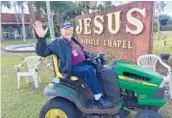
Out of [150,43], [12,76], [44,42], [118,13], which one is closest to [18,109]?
[44,42]

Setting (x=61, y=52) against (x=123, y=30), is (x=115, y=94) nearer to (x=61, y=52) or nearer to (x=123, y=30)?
(x=61, y=52)

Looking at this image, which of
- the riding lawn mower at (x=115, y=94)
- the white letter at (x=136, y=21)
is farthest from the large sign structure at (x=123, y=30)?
the riding lawn mower at (x=115, y=94)

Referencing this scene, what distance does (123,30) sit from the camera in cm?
723

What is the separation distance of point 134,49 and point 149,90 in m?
4.00

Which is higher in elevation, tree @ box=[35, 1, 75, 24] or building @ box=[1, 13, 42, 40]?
tree @ box=[35, 1, 75, 24]

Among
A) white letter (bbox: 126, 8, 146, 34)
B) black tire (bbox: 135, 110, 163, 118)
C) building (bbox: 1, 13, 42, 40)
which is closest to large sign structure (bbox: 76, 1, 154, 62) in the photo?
white letter (bbox: 126, 8, 146, 34)

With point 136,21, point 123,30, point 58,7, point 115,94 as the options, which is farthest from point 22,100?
point 58,7

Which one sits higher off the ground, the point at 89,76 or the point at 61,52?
the point at 61,52

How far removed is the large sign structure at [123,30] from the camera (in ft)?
20.7

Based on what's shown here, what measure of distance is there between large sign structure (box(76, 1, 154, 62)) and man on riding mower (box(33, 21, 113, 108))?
3.62m

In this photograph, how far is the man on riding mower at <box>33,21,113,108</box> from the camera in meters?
2.94

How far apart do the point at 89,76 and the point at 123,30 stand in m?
4.51

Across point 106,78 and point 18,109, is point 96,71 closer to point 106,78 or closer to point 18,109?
point 106,78

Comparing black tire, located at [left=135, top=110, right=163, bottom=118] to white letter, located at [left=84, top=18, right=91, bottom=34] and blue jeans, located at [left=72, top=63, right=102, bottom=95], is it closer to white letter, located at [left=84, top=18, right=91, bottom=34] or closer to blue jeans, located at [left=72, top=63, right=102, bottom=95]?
blue jeans, located at [left=72, top=63, right=102, bottom=95]
